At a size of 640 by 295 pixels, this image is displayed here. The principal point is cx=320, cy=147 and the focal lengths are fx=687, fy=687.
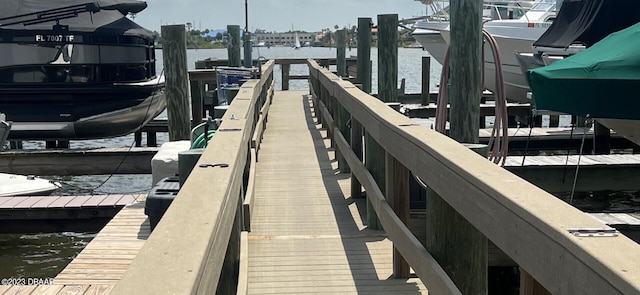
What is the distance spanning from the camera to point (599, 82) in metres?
6.79

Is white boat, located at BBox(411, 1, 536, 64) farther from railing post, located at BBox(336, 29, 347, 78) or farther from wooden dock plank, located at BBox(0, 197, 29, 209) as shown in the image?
wooden dock plank, located at BBox(0, 197, 29, 209)

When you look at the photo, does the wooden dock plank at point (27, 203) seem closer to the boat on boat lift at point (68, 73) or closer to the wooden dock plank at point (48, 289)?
the wooden dock plank at point (48, 289)

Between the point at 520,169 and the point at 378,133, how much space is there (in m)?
6.05

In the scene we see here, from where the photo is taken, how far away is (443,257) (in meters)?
3.46

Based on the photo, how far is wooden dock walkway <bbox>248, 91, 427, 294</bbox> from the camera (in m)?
4.31

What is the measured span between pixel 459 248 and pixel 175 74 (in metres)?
7.02

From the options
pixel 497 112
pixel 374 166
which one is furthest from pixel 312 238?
pixel 497 112

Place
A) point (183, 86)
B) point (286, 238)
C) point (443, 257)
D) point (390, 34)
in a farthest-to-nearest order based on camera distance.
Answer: point (390, 34) → point (183, 86) → point (286, 238) → point (443, 257)

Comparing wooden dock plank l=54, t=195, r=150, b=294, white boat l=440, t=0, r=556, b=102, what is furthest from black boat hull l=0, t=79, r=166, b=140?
white boat l=440, t=0, r=556, b=102

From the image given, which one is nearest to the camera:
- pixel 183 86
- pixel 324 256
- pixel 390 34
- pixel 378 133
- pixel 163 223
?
pixel 163 223

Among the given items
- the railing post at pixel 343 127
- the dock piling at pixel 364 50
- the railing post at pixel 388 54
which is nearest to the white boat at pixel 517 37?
the dock piling at pixel 364 50

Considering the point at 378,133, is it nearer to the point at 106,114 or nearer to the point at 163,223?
the point at 163,223

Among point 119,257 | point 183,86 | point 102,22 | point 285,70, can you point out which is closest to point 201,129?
point 119,257

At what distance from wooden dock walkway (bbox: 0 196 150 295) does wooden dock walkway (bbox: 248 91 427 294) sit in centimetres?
99
